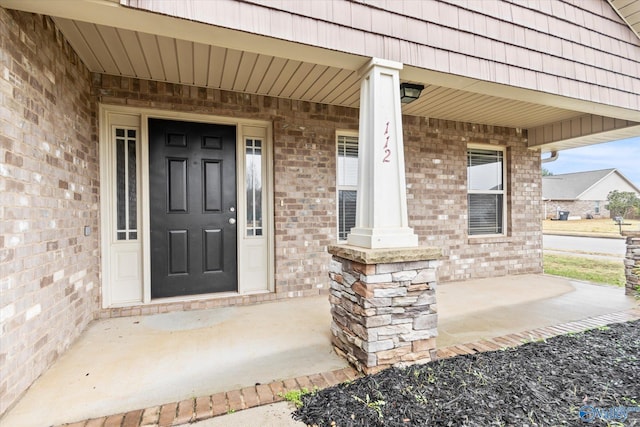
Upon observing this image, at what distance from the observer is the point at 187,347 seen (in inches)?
95.3

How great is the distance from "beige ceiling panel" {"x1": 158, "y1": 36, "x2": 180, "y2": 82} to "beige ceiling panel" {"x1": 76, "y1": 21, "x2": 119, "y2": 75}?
412 millimetres

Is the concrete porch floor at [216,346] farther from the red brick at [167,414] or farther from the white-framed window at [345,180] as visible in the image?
the white-framed window at [345,180]

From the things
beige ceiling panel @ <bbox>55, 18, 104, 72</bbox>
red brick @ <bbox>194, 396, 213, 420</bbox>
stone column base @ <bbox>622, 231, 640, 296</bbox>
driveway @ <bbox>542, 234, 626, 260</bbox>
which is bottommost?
driveway @ <bbox>542, 234, 626, 260</bbox>

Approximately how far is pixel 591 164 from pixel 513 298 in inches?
3891

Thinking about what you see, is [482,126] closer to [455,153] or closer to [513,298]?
[455,153]

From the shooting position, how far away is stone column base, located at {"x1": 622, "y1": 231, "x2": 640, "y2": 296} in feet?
12.1

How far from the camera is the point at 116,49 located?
8.38 feet

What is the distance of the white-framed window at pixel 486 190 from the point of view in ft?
16.2

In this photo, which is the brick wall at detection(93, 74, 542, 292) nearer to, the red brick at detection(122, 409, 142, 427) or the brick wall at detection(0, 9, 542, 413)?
the brick wall at detection(0, 9, 542, 413)

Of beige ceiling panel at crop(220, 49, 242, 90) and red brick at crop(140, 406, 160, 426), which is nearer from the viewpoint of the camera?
red brick at crop(140, 406, 160, 426)

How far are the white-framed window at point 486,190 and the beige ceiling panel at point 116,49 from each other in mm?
4545

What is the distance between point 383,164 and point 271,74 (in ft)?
5.30

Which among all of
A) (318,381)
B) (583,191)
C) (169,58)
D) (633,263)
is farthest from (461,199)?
(583,191)

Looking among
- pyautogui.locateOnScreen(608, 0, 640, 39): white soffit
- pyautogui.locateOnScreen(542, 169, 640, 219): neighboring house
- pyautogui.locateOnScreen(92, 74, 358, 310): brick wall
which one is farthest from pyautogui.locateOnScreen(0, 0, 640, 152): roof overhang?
pyautogui.locateOnScreen(542, 169, 640, 219): neighboring house
